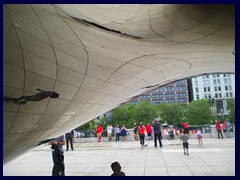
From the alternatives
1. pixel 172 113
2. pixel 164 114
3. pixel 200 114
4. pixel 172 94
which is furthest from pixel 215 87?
pixel 172 94

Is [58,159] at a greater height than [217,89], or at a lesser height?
lesser

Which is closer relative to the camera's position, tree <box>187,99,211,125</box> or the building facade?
tree <box>187,99,211,125</box>

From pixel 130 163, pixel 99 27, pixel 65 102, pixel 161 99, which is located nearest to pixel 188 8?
pixel 99 27

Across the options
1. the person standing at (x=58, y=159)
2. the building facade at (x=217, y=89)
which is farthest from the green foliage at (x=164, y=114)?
the person standing at (x=58, y=159)

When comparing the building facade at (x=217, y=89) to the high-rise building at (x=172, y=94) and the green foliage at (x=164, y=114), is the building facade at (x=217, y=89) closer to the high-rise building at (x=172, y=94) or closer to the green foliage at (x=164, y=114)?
the green foliage at (x=164, y=114)

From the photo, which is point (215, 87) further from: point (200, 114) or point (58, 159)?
point (58, 159)

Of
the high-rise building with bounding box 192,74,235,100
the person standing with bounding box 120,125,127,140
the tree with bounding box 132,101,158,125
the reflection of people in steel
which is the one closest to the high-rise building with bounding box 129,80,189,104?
the high-rise building with bounding box 192,74,235,100

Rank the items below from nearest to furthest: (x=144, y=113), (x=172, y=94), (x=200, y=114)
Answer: (x=200, y=114) → (x=144, y=113) → (x=172, y=94)

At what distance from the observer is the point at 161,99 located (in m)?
108

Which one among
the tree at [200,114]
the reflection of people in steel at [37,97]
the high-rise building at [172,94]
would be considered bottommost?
the tree at [200,114]

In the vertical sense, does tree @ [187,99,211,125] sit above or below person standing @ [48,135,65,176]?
below

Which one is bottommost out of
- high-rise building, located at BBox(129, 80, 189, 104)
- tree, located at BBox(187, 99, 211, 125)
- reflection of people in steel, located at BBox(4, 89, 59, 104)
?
tree, located at BBox(187, 99, 211, 125)

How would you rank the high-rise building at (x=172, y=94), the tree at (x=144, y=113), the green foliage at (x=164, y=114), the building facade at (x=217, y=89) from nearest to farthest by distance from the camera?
the green foliage at (x=164, y=114), the tree at (x=144, y=113), the building facade at (x=217, y=89), the high-rise building at (x=172, y=94)

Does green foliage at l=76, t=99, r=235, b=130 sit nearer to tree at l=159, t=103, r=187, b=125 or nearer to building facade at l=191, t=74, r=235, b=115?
tree at l=159, t=103, r=187, b=125
